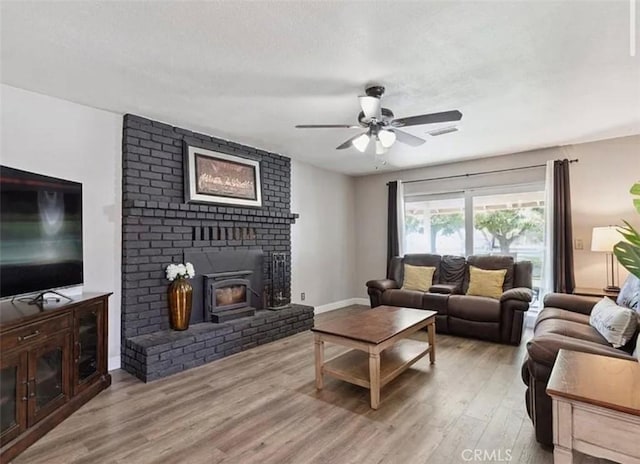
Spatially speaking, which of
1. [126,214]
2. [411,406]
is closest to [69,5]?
[126,214]

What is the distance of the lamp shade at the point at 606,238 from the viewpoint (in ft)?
12.0

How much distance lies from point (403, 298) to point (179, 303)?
116 inches

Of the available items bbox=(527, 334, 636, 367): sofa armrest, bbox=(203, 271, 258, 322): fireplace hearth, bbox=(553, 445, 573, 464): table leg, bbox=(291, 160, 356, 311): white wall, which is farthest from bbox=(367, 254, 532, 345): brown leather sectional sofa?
bbox=(553, 445, 573, 464): table leg

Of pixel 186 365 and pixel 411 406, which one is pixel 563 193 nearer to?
pixel 411 406

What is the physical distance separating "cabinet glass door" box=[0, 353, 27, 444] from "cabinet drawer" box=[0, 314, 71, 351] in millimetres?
80

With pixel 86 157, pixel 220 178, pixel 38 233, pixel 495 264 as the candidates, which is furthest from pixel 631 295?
pixel 86 157

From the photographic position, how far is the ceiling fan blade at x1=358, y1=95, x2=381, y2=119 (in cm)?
258

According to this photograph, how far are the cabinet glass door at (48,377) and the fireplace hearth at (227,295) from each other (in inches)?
59.9

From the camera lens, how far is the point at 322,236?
5.92 m

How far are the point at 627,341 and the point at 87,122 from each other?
462 centimetres

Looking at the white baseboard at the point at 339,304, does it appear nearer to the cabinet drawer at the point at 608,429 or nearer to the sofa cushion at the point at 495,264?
the sofa cushion at the point at 495,264

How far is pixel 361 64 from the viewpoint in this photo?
7.81 feet

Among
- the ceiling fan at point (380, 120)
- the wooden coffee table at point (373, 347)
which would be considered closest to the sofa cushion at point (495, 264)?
the wooden coffee table at point (373, 347)

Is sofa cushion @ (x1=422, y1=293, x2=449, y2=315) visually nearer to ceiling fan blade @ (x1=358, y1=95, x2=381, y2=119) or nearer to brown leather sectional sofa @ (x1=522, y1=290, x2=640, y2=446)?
brown leather sectional sofa @ (x1=522, y1=290, x2=640, y2=446)
